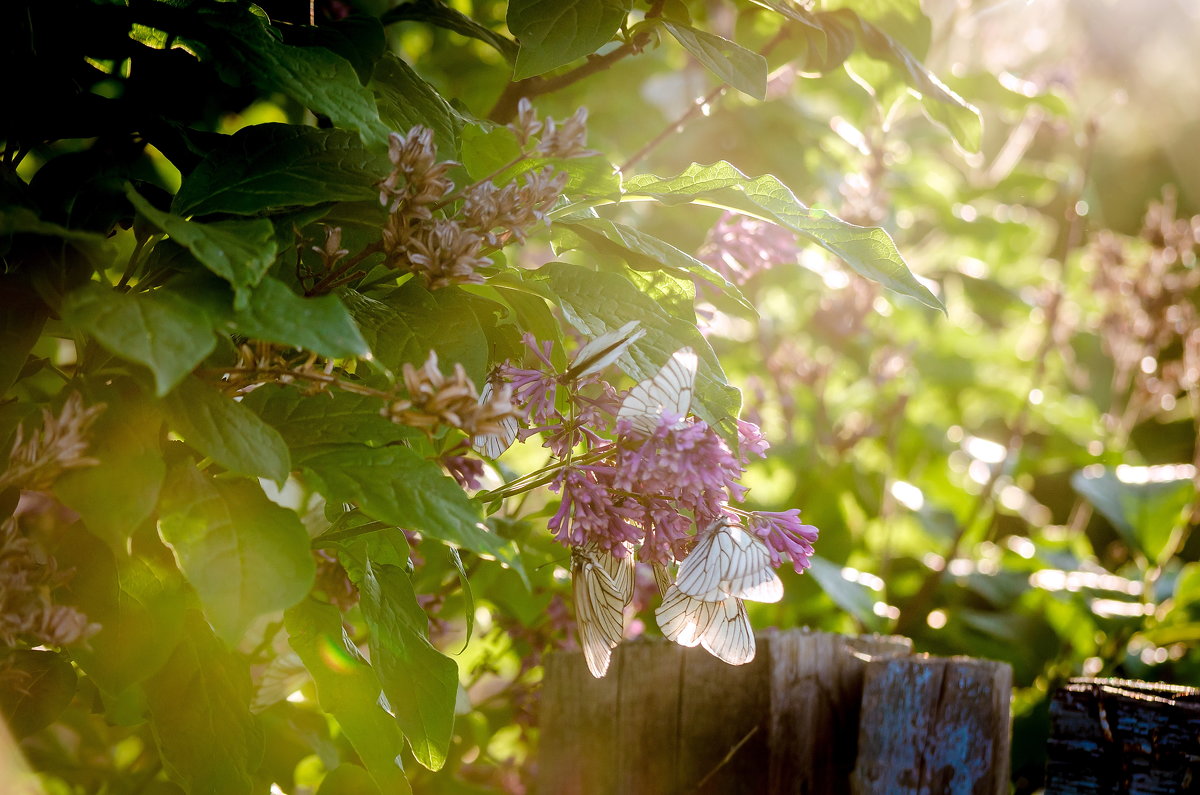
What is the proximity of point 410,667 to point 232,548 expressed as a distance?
0.32 m

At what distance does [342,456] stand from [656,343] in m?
0.35

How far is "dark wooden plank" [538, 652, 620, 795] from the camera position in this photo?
1546 millimetres

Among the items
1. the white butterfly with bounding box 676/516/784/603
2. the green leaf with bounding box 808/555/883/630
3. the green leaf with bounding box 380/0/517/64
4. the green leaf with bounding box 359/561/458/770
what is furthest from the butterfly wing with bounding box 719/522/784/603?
the green leaf with bounding box 808/555/883/630

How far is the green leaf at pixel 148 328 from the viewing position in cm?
60

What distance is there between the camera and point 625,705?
5.08ft

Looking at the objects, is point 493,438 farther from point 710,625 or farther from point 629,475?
point 710,625

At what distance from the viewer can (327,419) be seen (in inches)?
33.8

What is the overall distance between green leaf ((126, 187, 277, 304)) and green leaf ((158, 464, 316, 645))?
0.20 metres

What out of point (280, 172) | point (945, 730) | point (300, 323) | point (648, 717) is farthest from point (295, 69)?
point (945, 730)

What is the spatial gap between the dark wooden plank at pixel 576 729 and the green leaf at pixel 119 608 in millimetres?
827

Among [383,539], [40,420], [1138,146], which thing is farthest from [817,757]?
[1138,146]

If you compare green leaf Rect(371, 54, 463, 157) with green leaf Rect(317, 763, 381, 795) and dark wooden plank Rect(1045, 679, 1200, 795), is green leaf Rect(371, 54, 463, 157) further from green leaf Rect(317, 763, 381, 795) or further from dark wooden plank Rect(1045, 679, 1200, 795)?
dark wooden plank Rect(1045, 679, 1200, 795)

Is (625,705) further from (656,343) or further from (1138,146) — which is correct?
(1138,146)

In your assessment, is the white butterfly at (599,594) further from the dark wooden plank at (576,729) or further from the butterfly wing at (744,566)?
the dark wooden plank at (576,729)
